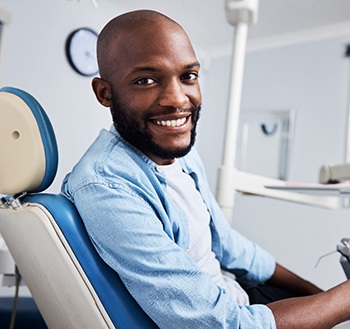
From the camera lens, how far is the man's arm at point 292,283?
1.14 meters

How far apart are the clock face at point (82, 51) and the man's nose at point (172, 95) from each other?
1.90m

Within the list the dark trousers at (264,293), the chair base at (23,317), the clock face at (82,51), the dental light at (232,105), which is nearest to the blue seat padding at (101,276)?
the dark trousers at (264,293)

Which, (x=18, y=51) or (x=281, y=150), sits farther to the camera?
(x=281, y=150)

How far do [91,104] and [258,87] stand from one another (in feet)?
5.03

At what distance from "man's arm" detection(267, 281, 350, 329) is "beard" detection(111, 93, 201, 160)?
1.18 ft

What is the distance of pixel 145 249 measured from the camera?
629 mm

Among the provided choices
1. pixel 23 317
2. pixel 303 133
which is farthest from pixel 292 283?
pixel 303 133

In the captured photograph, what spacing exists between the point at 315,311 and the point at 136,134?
19.0 inches

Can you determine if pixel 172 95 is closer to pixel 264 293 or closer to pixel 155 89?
pixel 155 89

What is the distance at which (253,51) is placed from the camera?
3463 mm

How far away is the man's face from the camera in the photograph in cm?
75

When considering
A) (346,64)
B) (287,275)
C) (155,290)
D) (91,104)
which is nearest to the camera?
(155,290)

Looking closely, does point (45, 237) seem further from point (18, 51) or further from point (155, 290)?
point (18, 51)

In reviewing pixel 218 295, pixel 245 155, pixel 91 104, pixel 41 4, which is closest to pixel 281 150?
pixel 245 155
